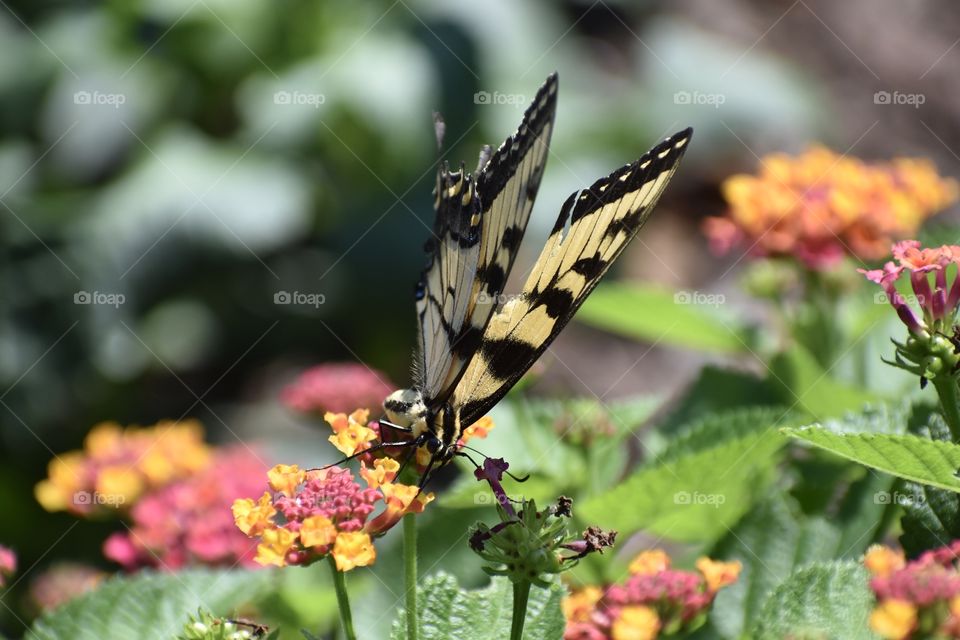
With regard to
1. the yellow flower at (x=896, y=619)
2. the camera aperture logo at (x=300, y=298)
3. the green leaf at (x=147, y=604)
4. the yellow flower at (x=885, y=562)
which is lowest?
the green leaf at (x=147, y=604)

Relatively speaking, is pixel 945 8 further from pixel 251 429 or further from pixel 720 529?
pixel 720 529

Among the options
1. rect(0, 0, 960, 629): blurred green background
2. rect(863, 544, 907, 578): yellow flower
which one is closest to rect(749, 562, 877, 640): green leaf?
rect(863, 544, 907, 578): yellow flower

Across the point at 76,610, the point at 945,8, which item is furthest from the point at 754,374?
the point at 945,8

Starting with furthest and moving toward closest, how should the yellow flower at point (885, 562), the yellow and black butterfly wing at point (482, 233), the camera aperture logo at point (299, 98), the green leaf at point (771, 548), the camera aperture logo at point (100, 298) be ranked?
the camera aperture logo at point (299, 98)
the camera aperture logo at point (100, 298)
the yellow and black butterfly wing at point (482, 233)
the green leaf at point (771, 548)
the yellow flower at point (885, 562)

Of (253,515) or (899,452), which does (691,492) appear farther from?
(253,515)

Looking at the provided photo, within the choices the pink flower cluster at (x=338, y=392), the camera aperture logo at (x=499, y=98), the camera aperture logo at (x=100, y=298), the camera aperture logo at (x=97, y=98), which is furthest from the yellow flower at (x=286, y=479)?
the camera aperture logo at (x=97, y=98)

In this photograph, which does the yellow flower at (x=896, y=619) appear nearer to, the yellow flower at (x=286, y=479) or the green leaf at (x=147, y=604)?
the yellow flower at (x=286, y=479)
